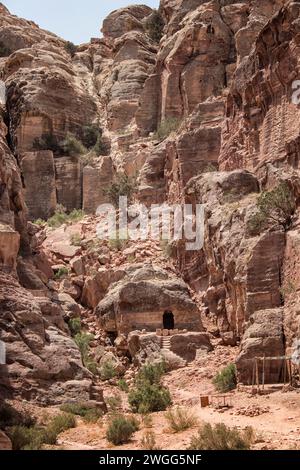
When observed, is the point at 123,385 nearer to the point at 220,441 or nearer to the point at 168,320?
the point at 168,320

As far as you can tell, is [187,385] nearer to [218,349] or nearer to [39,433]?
[218,349]

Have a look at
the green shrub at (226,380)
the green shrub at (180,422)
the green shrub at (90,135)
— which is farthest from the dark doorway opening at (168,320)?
the green shrub at (90,135)

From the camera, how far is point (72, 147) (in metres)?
47.2

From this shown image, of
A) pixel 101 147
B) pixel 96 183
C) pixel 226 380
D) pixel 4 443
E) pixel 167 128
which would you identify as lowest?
pixel 226 380

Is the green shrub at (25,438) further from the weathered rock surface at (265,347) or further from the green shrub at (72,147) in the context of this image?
the green shrub at (72,147)

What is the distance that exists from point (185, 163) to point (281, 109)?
8194 millimetres

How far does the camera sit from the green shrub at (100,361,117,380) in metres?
26.7

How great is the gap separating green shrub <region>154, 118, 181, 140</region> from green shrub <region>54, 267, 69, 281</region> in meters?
12.5

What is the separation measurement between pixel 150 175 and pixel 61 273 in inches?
361

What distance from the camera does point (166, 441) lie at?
52.1 feet

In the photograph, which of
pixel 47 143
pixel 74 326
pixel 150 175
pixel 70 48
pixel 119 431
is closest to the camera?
pixel 119 431

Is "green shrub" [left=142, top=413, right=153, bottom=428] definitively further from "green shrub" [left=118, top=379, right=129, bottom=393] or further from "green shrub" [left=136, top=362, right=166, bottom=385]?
"green shrub" [left=118, top=379, right=129, bottom=393]

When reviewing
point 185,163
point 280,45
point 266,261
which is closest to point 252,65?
point 280,45

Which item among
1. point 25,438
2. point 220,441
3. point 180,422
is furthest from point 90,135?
point 220,441
